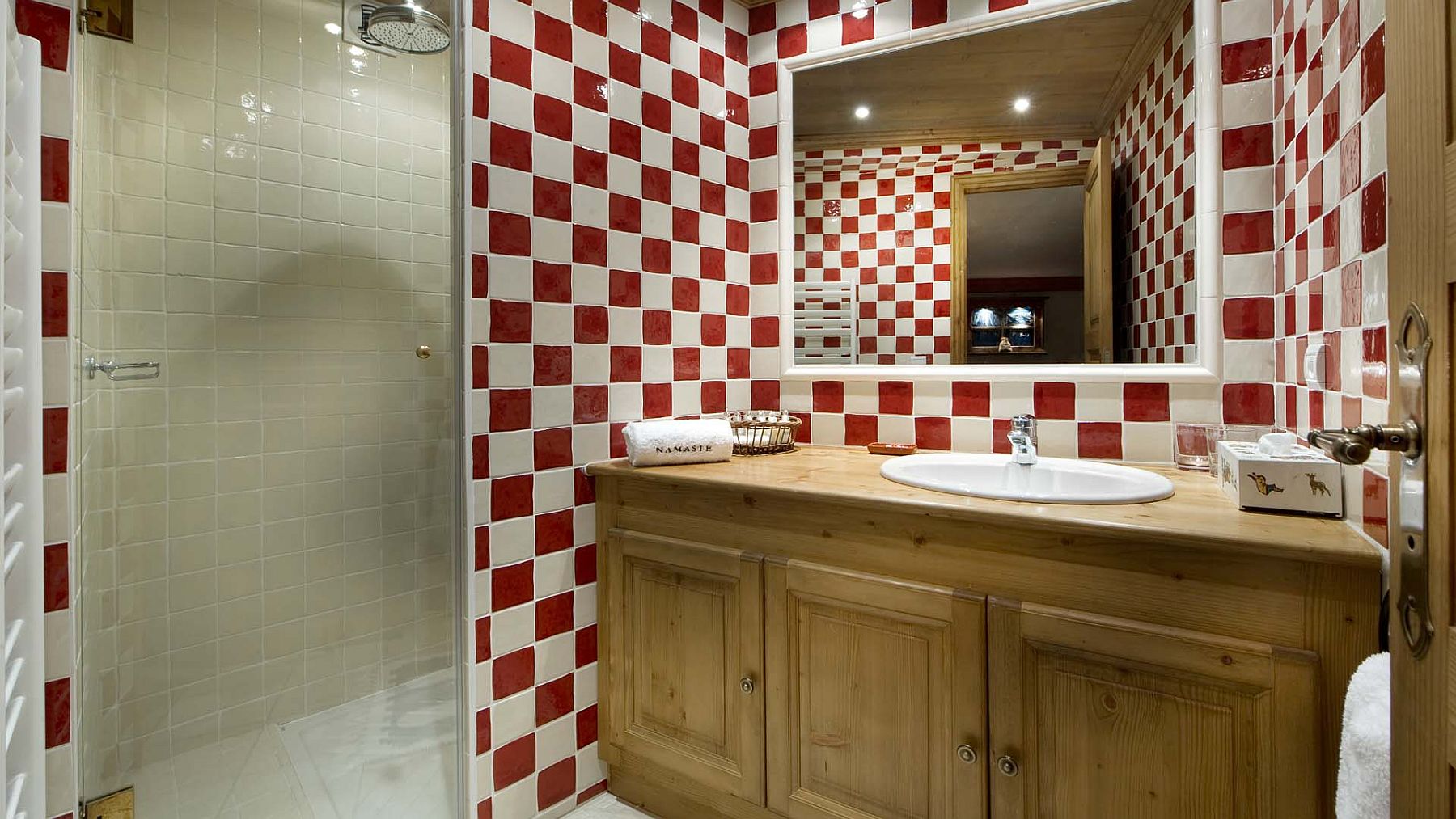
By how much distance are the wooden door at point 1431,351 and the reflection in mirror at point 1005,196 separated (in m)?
1.07

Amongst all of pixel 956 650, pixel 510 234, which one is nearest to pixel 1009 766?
pixel 956 650

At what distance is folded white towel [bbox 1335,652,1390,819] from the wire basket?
1.33m

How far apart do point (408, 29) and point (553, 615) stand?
4.69 feet

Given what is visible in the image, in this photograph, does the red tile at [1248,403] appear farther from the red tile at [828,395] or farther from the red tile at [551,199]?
the red tile at [551,199]

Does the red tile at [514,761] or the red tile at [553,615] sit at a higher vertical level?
the red tile at [553,615]

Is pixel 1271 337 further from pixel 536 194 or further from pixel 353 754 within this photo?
pixel 353 754

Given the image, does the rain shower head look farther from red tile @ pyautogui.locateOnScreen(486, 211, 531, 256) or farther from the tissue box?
the tissue box

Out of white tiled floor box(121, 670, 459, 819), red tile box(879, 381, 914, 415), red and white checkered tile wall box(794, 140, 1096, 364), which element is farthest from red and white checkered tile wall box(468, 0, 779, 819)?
red tile box(879, 381, 914, 415)

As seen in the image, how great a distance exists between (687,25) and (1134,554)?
186 centimetres

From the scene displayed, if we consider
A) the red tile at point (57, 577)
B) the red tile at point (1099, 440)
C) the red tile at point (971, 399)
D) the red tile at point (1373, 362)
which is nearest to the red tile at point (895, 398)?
the red tile at point (971, 399)

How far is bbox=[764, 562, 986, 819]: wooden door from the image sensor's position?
126 centimetres

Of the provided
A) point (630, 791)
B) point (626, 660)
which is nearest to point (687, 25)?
point (626, 660)

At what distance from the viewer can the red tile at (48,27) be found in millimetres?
1117

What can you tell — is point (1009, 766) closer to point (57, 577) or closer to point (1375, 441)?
point (1375, 441)
